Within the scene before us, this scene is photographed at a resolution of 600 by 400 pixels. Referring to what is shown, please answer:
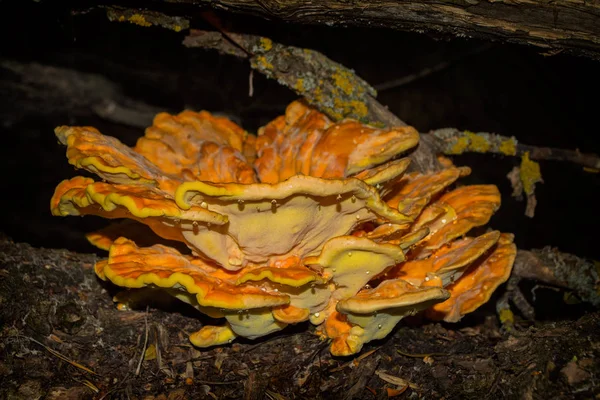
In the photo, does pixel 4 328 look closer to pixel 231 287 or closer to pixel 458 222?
pixel 231 287

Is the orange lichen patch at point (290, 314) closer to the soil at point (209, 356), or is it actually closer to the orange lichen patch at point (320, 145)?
the soil at point (209, 356)

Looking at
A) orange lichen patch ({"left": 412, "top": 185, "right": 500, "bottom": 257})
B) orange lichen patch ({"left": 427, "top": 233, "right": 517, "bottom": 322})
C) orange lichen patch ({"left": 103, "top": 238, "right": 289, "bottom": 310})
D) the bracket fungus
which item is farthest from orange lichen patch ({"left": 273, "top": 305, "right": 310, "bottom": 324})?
orange lichen patch ({"left": 427, "top": 233, "right": 517, "bottom": 322})

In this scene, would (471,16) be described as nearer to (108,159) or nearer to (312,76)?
(312,76)

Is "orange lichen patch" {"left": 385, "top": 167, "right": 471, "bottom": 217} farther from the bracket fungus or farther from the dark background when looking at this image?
the dark background

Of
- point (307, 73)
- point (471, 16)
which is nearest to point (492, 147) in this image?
point (307, 73)

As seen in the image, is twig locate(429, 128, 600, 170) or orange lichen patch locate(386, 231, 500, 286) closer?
orange lichen patch locate(386, 231, 500, 286)

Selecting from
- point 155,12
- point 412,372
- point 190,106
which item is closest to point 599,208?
point 412,372
